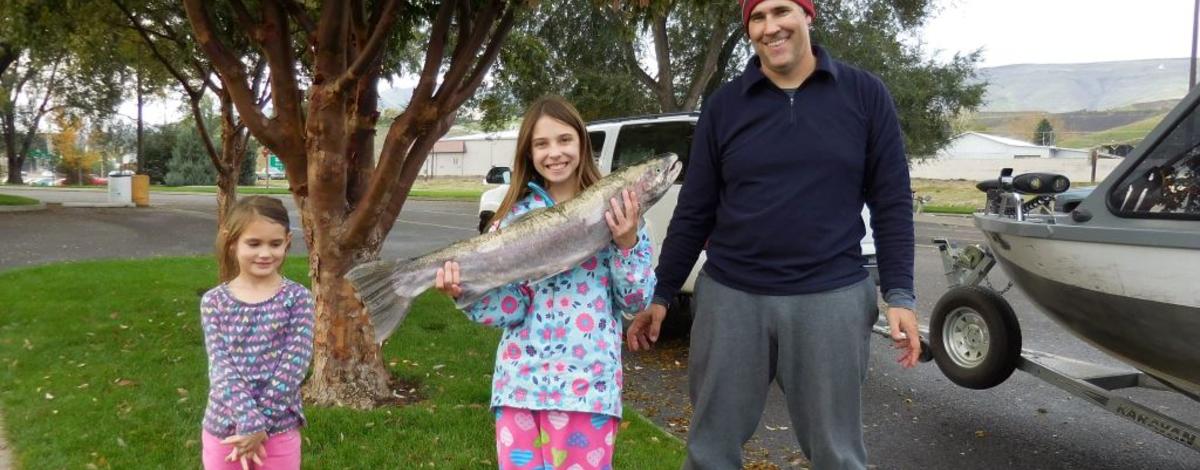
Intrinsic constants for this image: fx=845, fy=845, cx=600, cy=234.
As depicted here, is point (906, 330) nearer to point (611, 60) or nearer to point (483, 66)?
point (483, 66)

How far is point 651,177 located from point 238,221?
4.43 feet

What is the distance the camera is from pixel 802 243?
2.45 m

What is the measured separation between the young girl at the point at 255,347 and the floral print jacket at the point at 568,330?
2.10 feet

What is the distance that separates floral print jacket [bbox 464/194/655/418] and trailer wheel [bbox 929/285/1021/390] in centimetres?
286

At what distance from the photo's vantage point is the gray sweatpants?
2.47 metres

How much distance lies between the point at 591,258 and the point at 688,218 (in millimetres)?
395

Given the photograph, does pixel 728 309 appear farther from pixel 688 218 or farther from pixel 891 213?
pixel 891 213

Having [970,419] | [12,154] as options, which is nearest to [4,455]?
[970,419]

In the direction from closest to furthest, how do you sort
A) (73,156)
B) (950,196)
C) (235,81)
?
(235,81) → (950,196) → (73,156)

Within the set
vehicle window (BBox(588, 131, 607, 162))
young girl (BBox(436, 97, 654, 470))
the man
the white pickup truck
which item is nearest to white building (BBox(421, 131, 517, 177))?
vehicle window (BBox(588, 131, 607, 162))

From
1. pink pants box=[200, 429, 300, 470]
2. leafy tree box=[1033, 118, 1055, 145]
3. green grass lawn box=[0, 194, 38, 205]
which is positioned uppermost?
leafy tree box=[1033, 118, 1055, 145]

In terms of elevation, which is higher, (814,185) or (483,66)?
(483,66)

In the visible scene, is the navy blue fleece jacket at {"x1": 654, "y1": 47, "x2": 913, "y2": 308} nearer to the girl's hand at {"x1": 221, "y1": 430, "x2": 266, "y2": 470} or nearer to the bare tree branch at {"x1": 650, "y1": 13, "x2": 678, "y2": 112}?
the girl's hand at {"x1": 221, "y1": 430, "x2": 266, "y2": 470}

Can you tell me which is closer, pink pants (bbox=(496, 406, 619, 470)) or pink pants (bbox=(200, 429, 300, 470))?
pink pants (bbox=(496, 406, 619, 470))
